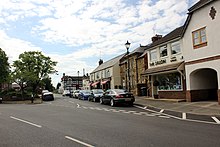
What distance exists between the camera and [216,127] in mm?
10625

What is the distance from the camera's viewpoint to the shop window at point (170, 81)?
24298 mm

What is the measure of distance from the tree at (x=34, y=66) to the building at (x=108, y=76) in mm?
10022

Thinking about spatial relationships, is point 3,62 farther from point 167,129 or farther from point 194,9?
point 167,129

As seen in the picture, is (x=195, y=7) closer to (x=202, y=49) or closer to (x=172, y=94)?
(x=202, y=49)

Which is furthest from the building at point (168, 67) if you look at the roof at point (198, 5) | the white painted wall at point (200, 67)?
the roof at point (198, 5)

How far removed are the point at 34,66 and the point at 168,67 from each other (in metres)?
36.4

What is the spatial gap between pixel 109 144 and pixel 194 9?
623 inches

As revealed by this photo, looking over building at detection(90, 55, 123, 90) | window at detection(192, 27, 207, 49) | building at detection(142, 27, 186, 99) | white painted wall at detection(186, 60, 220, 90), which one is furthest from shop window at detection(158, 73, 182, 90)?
building at detection(90, 55, 123, 90)

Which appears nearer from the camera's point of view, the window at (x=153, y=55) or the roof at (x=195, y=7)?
the roof at (x=195, y=7)

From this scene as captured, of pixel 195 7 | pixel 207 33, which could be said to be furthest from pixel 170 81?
pixel 195 7

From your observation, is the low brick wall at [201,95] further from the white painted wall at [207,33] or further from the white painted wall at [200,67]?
the white painted wall at [207,33]

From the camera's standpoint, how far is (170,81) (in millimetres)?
25672

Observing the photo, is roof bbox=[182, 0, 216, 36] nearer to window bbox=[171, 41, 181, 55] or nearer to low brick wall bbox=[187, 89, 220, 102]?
window bbox=[171, 41, 181, 55]

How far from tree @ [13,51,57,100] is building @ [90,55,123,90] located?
32.9 feet
